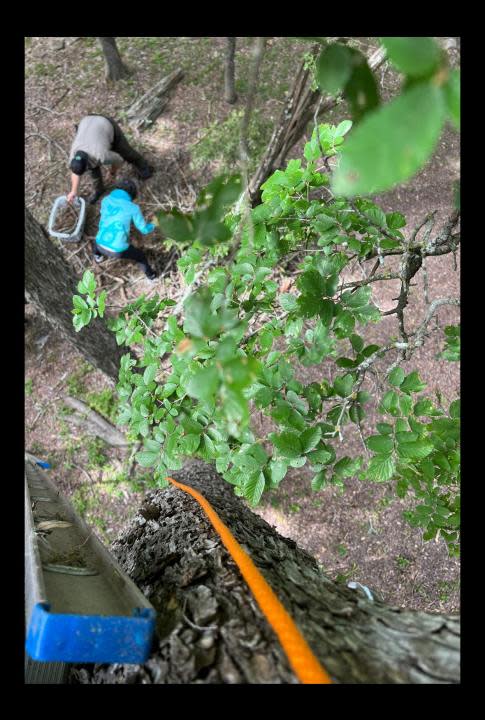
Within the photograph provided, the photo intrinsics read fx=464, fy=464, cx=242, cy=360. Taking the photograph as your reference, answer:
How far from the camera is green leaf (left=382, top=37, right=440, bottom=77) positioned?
39 centimetres

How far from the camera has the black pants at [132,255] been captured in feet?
13.4

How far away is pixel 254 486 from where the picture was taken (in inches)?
46.6

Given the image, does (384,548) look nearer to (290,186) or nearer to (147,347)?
(147,347)

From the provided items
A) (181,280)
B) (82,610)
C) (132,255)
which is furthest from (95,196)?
(82,610)

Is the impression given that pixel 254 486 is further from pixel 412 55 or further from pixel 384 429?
pixel 412 55

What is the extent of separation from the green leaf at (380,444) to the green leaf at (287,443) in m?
0.19

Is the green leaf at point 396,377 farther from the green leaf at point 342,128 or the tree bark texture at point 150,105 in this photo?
the tree bark texture at point 150,105

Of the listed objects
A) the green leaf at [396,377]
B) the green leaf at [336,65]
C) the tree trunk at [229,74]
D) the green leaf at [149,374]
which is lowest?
the green leaf at [396,377]

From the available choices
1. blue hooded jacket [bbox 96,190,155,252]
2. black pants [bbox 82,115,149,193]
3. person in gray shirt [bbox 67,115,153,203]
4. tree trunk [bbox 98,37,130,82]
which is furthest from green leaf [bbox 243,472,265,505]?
tree trunk [bbox 98,37,130,82]

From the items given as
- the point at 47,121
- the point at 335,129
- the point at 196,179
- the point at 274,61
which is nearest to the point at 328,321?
the point at 335,129

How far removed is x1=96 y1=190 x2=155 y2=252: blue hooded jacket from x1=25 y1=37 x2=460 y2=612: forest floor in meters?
0.32

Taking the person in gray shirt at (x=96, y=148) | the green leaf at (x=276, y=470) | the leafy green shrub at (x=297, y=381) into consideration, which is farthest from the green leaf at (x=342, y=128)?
the person in gray shirt at (x=96, y=148)

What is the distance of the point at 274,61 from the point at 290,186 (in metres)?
4.54

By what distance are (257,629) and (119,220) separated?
147 inches
